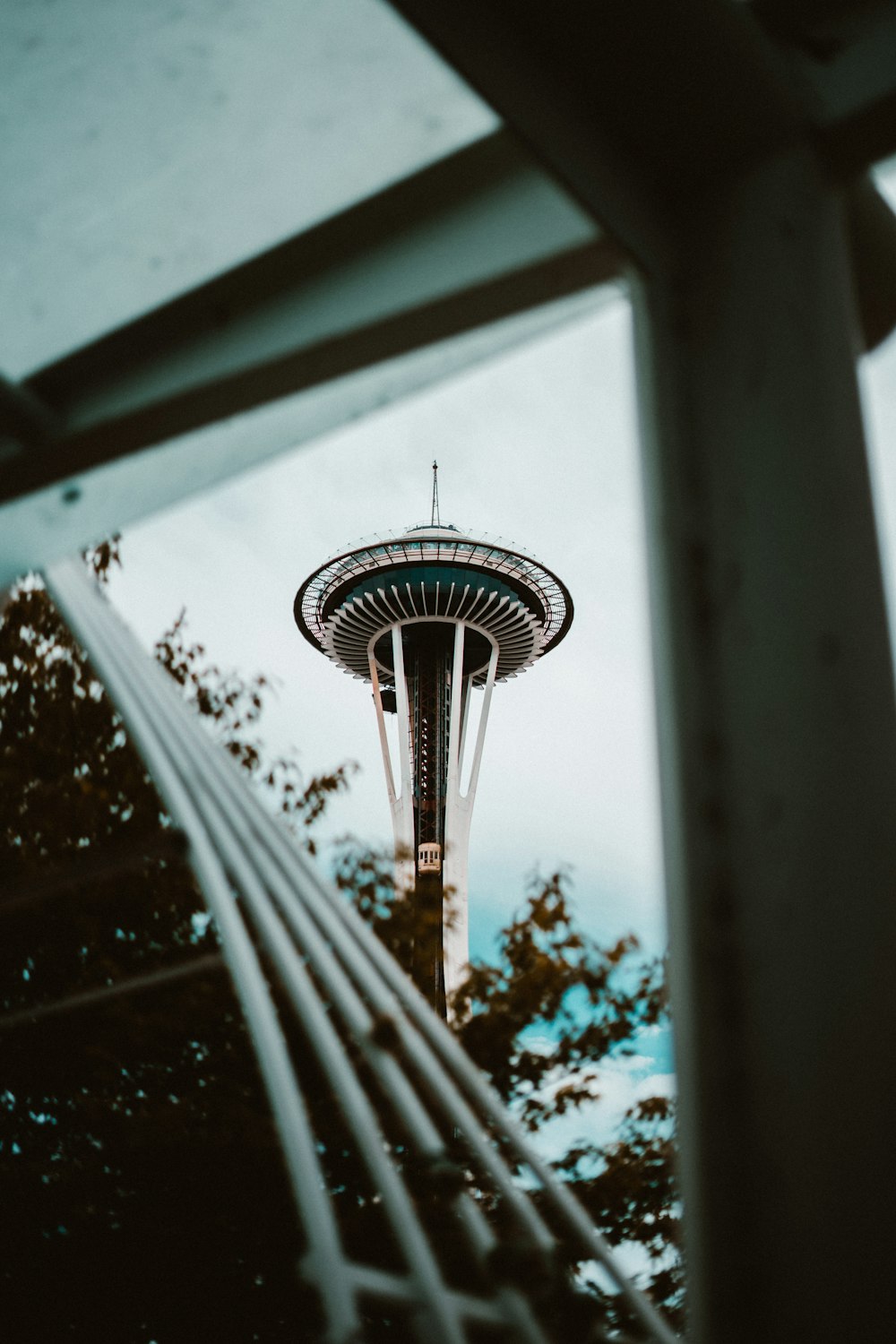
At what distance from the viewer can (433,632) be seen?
41.5 m

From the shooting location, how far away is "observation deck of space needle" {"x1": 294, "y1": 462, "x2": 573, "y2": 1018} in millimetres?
37938

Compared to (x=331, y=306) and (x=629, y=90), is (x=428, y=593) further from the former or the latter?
→ (x=629, y=90)

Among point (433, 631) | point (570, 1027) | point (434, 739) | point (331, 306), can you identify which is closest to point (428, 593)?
point (433, 631)

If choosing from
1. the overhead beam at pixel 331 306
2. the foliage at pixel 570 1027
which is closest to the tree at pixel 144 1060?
the foliage at pixel 570 1027

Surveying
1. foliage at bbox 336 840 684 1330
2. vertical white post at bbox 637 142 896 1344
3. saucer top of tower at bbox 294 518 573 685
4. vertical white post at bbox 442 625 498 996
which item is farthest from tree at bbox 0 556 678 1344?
saucer top of tower at bbox 294 518 573 685

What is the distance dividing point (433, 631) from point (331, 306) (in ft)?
130

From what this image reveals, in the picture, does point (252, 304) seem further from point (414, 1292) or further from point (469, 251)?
point (414, 1292)

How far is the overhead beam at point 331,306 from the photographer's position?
160 cm

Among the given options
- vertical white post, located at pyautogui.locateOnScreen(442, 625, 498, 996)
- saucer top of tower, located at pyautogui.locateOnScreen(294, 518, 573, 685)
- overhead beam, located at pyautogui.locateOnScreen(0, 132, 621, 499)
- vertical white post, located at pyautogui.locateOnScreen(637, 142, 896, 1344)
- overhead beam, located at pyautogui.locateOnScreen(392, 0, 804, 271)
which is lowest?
vertical white post, located at pyautogui.locateOnScreen(637, 142, 896, 1344)

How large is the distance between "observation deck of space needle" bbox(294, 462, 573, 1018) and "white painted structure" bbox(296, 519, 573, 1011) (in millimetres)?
47

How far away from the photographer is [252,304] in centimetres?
192

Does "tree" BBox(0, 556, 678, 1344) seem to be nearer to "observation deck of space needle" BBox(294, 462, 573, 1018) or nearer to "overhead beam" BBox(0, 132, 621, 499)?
"overhead beam" BBox(0, 132, 621, 499)

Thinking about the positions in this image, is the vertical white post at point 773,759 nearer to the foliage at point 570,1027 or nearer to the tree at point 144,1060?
the tree at point 144,1060

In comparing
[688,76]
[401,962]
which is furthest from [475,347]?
[401,962]
